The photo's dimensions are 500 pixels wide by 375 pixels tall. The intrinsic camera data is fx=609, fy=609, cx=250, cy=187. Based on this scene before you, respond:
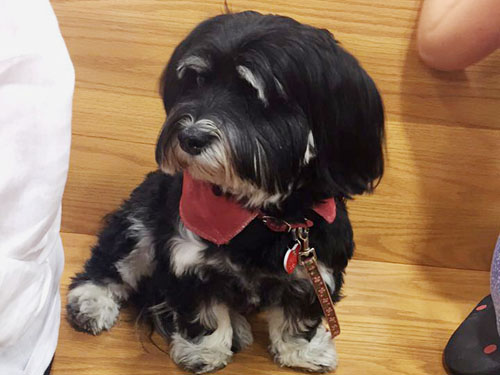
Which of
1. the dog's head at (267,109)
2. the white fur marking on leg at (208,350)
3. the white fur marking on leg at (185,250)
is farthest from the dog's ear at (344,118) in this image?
the white fur marking on leg at (208,350)

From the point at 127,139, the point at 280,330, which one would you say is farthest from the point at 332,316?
the point at 127,139

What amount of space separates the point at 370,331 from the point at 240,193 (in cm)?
49

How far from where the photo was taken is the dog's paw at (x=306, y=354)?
105cm

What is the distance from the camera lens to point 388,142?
1.24 metres

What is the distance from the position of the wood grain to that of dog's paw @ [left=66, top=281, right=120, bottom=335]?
0.54ft

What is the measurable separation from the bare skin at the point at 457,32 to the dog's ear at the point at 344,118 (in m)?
0.39

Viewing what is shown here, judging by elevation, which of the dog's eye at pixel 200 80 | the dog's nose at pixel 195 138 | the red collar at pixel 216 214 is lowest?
the red collar at pixel 216 214

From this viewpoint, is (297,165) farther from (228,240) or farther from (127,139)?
(127,139)

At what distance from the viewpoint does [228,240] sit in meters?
0.85

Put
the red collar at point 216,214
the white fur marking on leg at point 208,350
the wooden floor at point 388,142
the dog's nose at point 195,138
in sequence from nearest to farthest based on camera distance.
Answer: the dog's nose at point 195,138 < the red collar at point 216,214 < the white fur marking on leg at point 208,350 < the wooden floor at point 388,142

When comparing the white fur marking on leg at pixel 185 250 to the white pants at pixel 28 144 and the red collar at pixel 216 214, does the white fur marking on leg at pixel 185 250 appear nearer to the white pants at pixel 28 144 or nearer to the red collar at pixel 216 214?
the red collar at pixel 216 214

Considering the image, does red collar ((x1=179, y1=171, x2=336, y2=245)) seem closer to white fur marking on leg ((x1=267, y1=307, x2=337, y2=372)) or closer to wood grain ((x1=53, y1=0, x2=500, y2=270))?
white fur marking on leg ((x1=267, y1=307, x2=337, y2=372))

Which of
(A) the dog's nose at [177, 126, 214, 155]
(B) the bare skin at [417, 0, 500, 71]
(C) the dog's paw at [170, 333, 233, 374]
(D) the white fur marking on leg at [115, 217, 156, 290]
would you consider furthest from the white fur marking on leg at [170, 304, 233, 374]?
(B) the bare skin at [417, 0, 500, 71]

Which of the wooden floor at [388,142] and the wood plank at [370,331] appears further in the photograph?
the wooden floor at [388,142]
